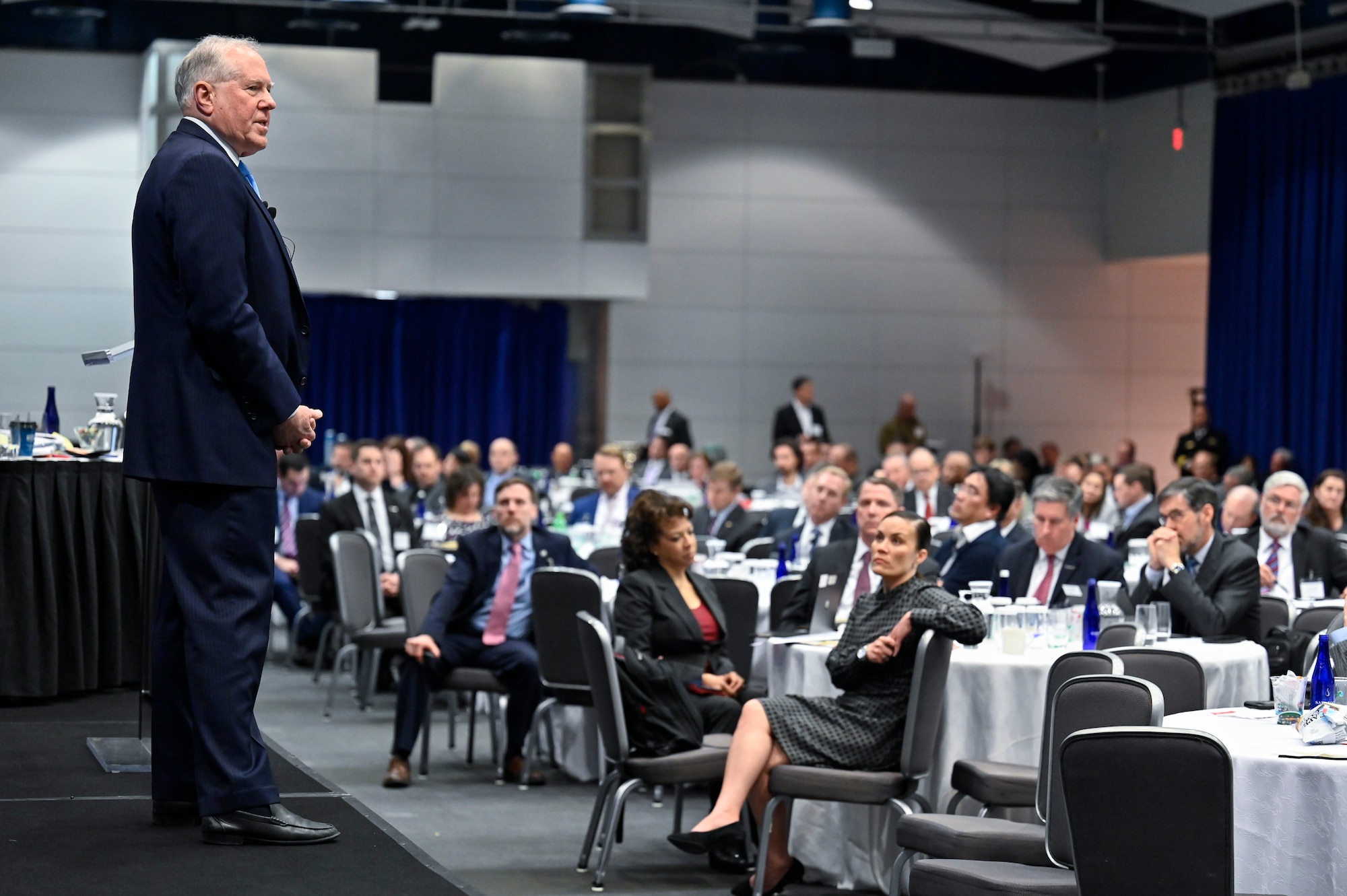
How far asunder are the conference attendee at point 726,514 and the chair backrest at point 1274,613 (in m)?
3.55

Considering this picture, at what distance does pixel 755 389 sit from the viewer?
18375 millimetres

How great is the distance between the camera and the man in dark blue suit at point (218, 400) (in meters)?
2.91

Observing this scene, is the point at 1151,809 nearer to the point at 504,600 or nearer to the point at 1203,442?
the point at 504,600

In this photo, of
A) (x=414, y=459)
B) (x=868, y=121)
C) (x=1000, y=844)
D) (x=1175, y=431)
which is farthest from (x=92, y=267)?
(x=1175, y=431)

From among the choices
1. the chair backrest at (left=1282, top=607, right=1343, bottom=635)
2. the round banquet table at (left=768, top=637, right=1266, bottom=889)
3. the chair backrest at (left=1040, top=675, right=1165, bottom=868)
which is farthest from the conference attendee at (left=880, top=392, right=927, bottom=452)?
the chair backrest at (left=1040, top=675, right=1165, bottom=868)

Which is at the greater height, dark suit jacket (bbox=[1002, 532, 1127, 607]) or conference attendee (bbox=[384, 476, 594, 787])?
dark suit jacket (bbox=[1002, 532, 1127, 607])

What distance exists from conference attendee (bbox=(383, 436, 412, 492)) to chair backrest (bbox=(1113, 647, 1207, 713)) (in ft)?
22.6

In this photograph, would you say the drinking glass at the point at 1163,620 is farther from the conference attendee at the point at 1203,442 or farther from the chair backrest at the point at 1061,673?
the conference attendee at the point at 1203,442

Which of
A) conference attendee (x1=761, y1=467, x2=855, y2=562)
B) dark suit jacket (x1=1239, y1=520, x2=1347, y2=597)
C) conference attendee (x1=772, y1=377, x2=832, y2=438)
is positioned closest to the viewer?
dark suit jacket (x1=1239, y1=520, x2=1347, y2=597)

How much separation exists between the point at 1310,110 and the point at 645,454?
6.99m

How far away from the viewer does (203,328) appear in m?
2.88

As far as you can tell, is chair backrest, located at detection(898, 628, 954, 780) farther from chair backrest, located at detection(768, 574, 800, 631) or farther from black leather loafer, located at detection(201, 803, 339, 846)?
black leather loafer, located at detection(201, 803, 339, 846)

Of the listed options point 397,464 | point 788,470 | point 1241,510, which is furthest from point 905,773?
point 788,470

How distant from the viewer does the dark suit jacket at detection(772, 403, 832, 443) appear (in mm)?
17203
